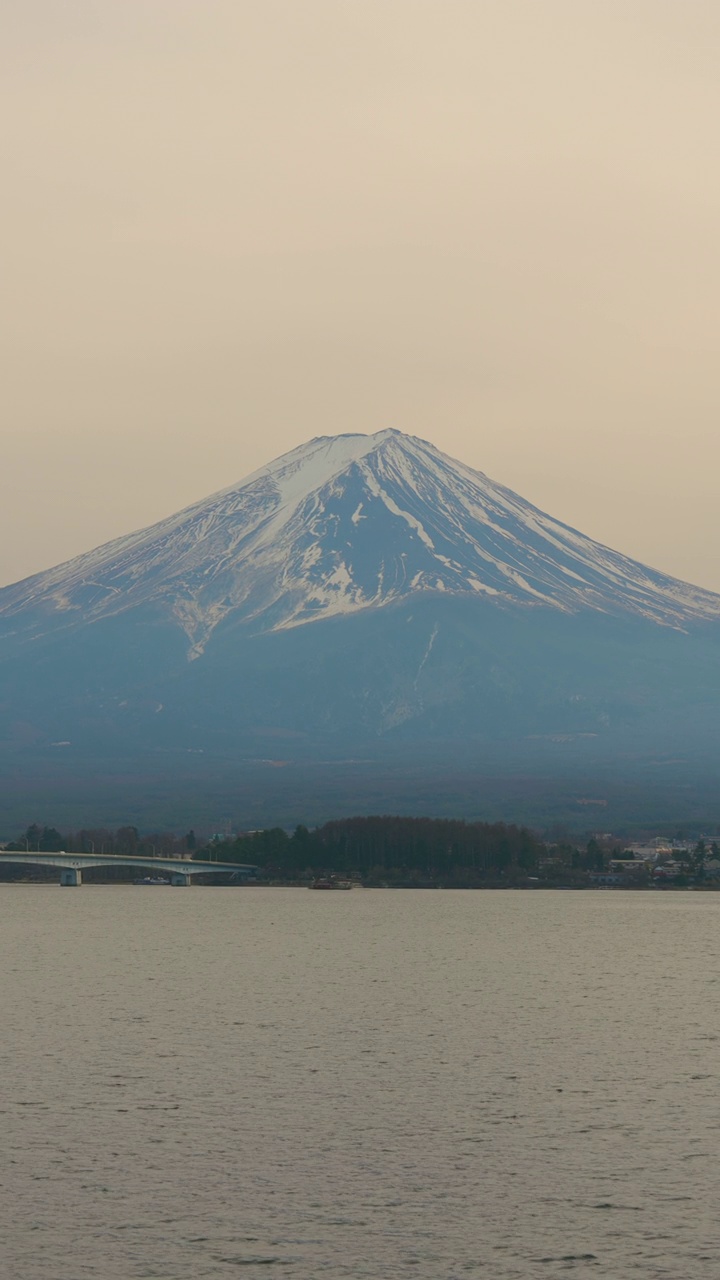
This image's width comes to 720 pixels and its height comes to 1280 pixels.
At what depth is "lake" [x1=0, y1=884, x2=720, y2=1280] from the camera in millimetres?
34812

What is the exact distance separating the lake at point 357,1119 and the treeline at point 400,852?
92.0m

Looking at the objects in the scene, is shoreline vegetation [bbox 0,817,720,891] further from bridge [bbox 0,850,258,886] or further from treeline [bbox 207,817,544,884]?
bridge [bbox 0,850,258,886]

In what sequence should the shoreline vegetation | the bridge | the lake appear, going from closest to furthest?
the lake, the shoreline vegetation, the bridge

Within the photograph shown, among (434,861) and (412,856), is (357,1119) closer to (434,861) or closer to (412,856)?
(434,861)

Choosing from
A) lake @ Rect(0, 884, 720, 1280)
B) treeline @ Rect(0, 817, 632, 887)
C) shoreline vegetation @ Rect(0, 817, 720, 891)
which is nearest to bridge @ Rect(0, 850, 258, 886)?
shoreline vegetation @ Rect(0, 817, 720, 891)

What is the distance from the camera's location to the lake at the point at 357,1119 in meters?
34.8

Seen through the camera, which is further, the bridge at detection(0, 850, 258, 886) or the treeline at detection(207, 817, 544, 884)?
the bridge at detection(0, 850, 258, 886)

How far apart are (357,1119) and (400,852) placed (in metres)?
145

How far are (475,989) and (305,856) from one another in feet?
375

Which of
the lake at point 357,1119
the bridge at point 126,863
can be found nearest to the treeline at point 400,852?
the bridge at point 126,863

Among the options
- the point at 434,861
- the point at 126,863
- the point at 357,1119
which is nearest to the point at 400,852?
the point at 434,861

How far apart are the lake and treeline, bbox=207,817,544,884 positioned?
9199 centimetres

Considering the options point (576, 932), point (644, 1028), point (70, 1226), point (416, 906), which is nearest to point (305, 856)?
point (416, 906)

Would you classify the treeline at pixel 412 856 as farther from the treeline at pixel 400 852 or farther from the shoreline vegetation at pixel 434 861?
the shoreline vegetation at pixel 434 861
